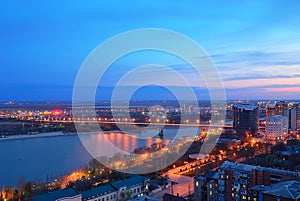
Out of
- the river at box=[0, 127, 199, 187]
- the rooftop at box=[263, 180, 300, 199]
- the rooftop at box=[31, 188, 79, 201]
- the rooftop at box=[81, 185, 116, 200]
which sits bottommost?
the river at box=[0, 127, 199, 187]

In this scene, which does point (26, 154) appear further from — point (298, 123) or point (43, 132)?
point (298, 123)

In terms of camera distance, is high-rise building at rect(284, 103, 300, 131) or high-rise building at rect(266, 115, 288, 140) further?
high-rise building at rect(284, 103, 300, 131)

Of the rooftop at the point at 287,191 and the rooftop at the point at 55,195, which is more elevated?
the rooftop at the point at 287,191

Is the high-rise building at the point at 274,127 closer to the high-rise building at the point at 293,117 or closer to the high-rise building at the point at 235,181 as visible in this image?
the high-rise building at the point at 293,117

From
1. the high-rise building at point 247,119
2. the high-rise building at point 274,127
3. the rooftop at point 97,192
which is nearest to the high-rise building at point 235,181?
the rooftop at point 97,192

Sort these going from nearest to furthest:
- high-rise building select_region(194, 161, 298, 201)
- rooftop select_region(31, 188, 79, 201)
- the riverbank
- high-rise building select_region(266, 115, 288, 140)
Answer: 1. rooftop select_region(31, 188, 79, 201)
2. high-rise building select_region(194, 161, 298, 201)
3. high-rise building select_region(266, 115, 288, 140)
4. the riverbank

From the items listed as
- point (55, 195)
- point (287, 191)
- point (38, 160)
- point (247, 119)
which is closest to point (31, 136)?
point (38, 160)

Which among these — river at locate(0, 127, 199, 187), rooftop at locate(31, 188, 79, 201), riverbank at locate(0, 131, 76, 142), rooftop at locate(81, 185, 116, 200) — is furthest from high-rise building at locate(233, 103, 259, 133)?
rooftop at locate(31, 188, 79, 201)

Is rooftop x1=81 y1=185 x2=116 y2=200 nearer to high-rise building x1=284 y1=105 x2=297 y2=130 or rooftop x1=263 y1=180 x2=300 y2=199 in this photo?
rooftop x1=263 y1=180 x2=300 y2=199
